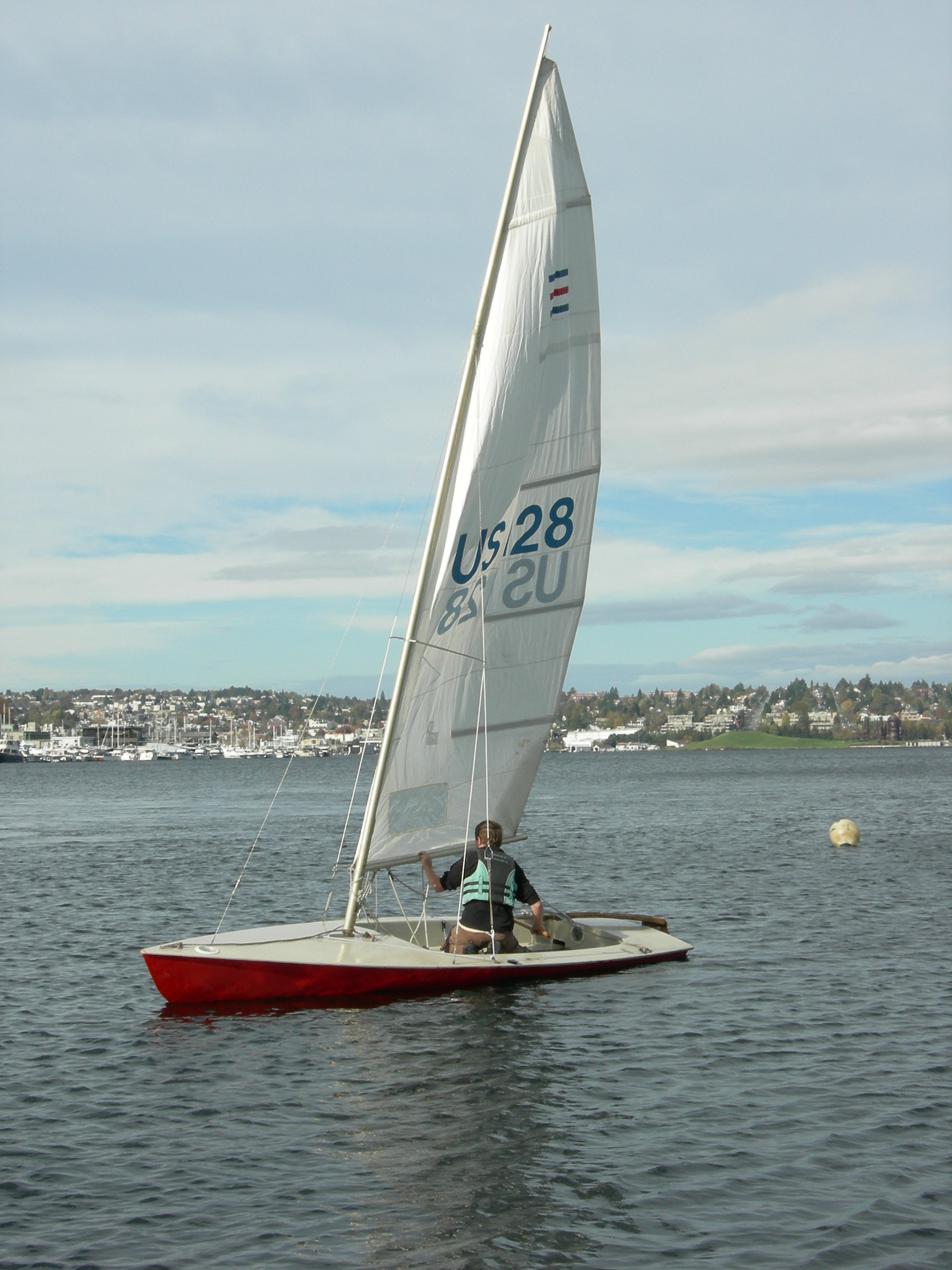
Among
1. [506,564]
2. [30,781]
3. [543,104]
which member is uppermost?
[543,104]

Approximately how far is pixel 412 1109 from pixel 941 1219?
15.2 ft

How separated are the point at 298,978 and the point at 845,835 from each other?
94.4 ft

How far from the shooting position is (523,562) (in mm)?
15578

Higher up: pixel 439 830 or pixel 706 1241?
pixel 439 830

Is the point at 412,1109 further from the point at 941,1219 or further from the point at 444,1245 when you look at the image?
the point at 941,1219

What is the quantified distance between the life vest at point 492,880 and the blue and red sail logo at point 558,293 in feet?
21.5

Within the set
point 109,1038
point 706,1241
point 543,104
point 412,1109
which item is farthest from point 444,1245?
point 543,104

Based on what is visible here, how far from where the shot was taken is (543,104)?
Result: 14609 mm

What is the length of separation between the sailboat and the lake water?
23.2 inches

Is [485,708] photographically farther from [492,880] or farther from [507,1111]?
[507,1111]

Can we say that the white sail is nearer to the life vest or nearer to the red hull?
the life vest

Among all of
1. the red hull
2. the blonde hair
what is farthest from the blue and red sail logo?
the red hull

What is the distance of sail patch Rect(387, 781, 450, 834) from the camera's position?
1516 centimetres

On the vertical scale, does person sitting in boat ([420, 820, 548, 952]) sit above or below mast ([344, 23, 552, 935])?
below
